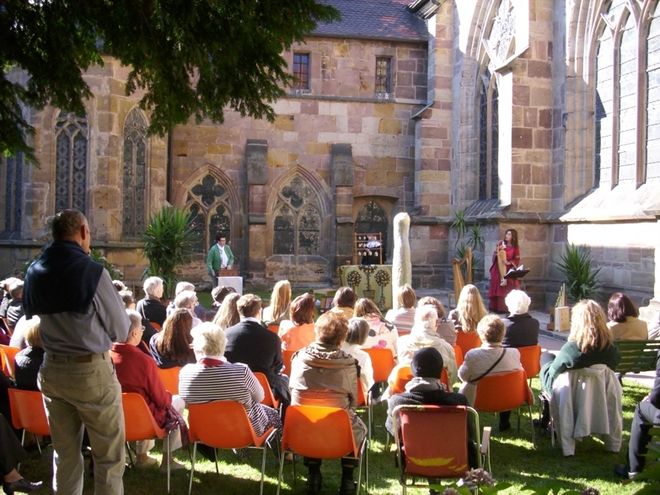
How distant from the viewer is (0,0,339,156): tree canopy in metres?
4.30

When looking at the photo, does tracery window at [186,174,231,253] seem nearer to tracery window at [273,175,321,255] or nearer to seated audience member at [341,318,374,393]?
tracery window at [273,175,321,255]

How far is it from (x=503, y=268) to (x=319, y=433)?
10.00 meters

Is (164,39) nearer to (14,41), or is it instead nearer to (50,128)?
(14,41)

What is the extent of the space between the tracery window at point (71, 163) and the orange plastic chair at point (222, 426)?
1136cm

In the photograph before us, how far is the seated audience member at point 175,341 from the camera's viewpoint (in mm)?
5805

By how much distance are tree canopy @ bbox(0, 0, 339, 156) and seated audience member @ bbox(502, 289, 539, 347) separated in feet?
11.2

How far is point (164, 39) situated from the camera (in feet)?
14.5

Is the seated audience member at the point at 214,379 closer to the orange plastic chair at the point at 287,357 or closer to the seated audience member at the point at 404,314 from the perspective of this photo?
the orange plastic chair at the point at 287,357

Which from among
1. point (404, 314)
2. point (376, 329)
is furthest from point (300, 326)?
point (404, 314)

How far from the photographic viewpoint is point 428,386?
4660 mm

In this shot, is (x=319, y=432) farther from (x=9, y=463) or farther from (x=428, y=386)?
(x=9, y=463)

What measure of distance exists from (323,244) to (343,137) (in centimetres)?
289

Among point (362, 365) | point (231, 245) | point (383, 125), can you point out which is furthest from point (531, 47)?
point (362, 365)

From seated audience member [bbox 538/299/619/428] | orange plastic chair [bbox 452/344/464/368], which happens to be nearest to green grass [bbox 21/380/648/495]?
seated audience member [bbox 538/299/619/428]
